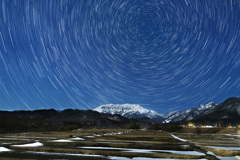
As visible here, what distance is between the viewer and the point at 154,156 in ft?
59.8

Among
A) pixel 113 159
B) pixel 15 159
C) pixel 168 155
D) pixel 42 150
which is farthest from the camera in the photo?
pixel 42 150

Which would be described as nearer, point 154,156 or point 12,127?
point 154,156

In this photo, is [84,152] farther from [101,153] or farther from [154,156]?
[154,156]

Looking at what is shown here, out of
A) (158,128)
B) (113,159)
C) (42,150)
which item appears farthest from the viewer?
(158,128)

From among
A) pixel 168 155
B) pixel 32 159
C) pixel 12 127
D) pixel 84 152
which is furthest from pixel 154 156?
pixel 12 127

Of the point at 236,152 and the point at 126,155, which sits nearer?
the point at 126,155

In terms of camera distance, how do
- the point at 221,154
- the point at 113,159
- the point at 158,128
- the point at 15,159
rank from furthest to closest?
the point at 158,128 < the point at 221,154 < the point at 113,159 < the point at 15,159

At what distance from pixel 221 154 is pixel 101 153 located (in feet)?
37.5

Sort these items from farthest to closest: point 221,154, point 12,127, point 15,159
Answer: point 12,127
point 221,154
point 15,159

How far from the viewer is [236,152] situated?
20.0m

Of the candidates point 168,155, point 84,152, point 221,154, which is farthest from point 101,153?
point 221,154

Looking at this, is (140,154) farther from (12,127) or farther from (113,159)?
(12,127)

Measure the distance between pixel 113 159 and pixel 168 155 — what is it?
5096 millimetres

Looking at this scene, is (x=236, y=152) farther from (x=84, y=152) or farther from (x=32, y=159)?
(x=32, y=159)
